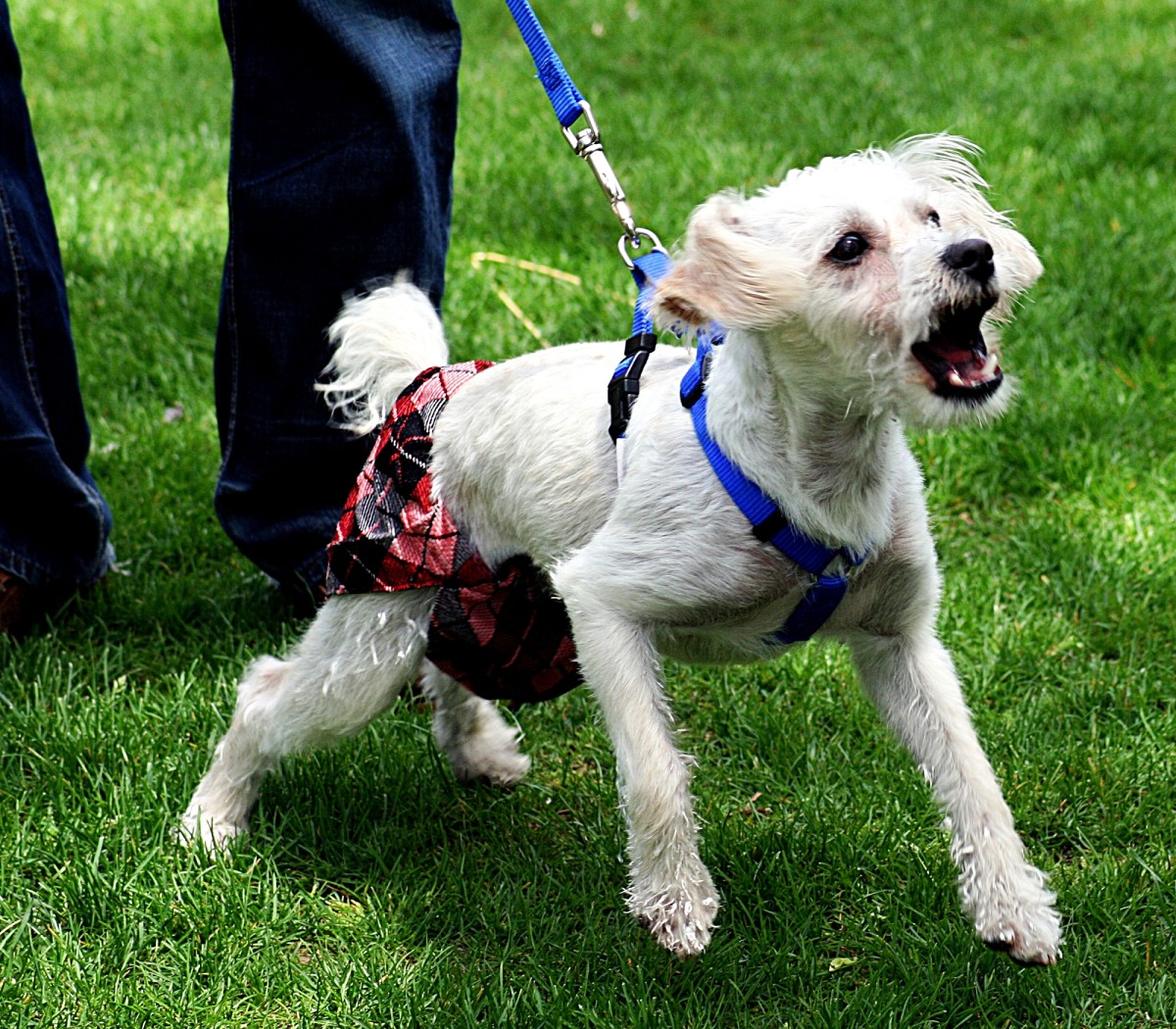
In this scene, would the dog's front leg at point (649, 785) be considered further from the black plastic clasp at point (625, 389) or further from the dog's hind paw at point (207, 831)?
the dog's hind paw at point (207, 831)

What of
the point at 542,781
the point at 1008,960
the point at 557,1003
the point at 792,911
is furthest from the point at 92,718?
the point at 1008,960

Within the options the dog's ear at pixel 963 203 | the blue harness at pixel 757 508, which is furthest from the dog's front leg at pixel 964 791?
the dog's ear at pixel 963 203

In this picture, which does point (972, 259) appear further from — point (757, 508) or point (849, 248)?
point (757, 508)

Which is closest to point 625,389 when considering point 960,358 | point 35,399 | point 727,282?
point 727,282

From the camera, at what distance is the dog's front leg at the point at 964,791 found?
2.40m

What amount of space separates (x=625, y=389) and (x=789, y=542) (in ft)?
1.45

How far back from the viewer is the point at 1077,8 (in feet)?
28.7

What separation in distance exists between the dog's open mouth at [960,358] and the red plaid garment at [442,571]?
98 centimetres

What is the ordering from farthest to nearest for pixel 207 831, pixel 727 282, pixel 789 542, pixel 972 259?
1. pixel 207 831
2. pixel 789 542
3. pixel 727 282
4. pixel 972 259

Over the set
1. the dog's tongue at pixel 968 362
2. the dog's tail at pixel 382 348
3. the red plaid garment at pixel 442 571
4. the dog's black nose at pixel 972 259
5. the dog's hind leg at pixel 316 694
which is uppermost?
the dog's black nose at pixel 972 259

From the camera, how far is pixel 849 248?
224cm

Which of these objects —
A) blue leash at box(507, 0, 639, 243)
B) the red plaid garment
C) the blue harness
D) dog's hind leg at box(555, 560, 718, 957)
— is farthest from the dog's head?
the red plaid garment

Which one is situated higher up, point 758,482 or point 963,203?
point 963,203

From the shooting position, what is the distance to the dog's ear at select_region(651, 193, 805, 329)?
2.21 meters
